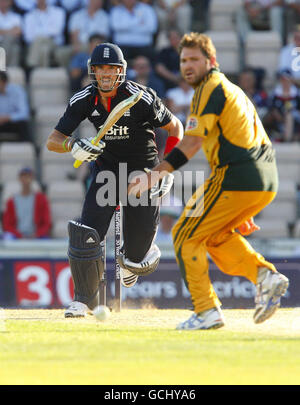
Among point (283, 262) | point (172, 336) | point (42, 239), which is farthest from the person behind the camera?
point (42, 239)

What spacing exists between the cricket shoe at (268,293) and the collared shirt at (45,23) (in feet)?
28.9

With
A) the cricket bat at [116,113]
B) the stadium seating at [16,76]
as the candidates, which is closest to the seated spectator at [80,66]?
the stadium seating at [16,76]

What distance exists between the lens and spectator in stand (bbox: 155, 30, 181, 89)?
1436 cm

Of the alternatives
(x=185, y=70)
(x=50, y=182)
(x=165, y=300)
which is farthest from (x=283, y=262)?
(x=185, y=70)

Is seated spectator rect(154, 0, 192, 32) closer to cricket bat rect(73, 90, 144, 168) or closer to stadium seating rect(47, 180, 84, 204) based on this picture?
stadium seating rect(47, 180, 84, 204)

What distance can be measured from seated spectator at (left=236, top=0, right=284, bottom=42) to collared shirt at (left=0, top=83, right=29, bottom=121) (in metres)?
3.94

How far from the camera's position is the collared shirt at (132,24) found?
1467cm

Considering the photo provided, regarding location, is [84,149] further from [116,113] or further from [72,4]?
[72,4]

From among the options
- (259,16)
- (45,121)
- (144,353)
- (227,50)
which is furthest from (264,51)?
(144,353)

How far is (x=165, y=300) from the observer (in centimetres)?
1166

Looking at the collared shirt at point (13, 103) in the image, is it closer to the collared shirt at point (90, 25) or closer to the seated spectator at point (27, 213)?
the seated spectator at point (27, 213)

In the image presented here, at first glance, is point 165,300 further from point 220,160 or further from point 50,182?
point 220,160

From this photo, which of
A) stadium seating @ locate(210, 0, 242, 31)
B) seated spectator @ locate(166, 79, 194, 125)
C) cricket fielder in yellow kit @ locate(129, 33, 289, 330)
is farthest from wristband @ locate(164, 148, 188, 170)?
stadium seating @ locate(210, 0, 242, 31)

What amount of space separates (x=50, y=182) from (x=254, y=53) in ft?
13.1
